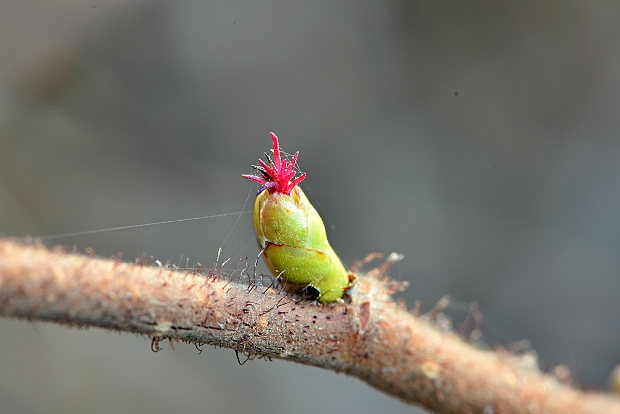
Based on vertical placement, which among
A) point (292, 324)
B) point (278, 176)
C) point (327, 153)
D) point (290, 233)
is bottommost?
point (292, 324)

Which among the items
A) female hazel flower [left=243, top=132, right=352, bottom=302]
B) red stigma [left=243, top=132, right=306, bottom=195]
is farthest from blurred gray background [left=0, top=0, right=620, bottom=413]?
red stigma [left=243, top=132, right=306, bottom=195]

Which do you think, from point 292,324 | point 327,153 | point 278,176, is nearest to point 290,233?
point 278,176

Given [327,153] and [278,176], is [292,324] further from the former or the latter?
[327,153]

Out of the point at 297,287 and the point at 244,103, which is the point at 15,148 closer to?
the point at 244,103

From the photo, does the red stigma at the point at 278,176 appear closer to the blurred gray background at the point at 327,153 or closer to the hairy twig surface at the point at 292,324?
the hairy twig surface at the point at 292,324

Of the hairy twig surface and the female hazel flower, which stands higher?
the female hazel flower

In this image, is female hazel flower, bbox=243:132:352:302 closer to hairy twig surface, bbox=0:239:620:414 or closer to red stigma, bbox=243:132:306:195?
red stigma, bbox=243:132:306:195
